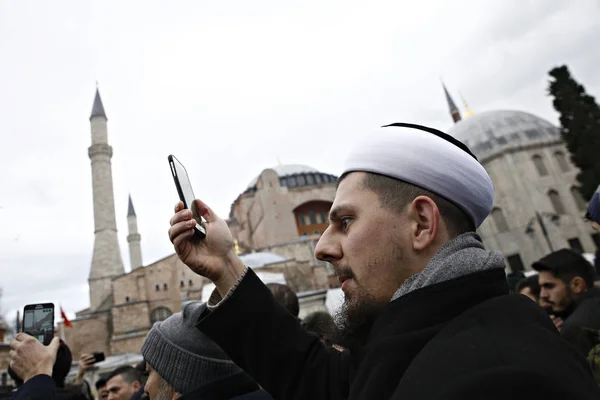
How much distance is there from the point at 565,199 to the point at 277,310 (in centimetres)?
3551

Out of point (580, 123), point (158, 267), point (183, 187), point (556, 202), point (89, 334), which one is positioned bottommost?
point (183, 187)

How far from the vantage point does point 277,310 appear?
1.74 m

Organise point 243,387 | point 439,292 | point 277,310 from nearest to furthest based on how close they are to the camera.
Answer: point 439,292
point 277,310
point 243,387

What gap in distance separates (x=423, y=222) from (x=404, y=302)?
0.28 metres

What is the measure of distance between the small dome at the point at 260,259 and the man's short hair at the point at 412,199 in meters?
26.2

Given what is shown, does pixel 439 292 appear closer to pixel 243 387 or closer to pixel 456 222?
pixel 456 222

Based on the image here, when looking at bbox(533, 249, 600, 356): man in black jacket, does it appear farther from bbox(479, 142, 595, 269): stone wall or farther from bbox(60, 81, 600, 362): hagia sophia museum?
bbox(479, 142, 595, 269): stone wall

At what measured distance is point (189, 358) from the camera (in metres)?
2.13

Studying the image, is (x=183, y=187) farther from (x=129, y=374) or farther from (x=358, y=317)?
(x=129, y=374)

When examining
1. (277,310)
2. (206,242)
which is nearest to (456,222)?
(277,310)

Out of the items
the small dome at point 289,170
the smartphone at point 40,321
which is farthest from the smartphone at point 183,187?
the small dome at point 289,170

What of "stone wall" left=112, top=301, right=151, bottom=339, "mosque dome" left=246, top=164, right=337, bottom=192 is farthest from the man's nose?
"mosque dome" left=246, top=164, right=337, bottom=192

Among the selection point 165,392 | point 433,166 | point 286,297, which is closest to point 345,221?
point 433,166

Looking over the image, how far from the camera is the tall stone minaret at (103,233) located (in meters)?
30.9
